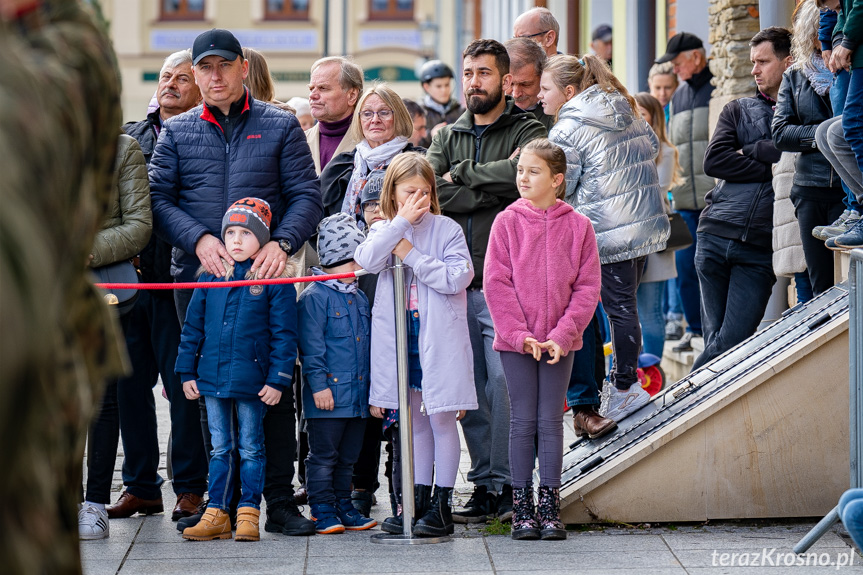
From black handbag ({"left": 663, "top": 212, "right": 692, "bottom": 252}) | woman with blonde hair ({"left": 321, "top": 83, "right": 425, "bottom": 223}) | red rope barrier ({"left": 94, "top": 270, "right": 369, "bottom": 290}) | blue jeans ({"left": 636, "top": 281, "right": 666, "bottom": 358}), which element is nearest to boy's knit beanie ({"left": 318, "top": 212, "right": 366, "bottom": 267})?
red rope barrier ({"left": 94, "top": 270, "right": 369, "bottom": 290})

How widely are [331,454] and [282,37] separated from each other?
4397 cm

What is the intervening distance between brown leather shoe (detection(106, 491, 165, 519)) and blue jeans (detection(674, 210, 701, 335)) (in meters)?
5.09

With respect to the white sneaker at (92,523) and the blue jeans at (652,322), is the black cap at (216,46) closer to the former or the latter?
the white sneaker at (92,523)

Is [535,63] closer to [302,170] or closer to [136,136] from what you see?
[302,170]

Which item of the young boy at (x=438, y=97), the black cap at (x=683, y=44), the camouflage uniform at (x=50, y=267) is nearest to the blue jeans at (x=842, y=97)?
the black cap at (x=683, y=44)

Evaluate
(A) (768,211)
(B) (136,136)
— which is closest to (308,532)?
(B) (136,136)

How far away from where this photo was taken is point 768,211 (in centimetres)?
699

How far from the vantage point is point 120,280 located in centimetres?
543

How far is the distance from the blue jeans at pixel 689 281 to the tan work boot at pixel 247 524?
17.0 feet

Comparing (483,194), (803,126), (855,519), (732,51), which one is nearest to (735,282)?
(803,126)

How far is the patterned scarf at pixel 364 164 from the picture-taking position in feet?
19.3

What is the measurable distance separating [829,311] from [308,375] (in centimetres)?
232

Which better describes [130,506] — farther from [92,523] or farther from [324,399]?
[324,399]

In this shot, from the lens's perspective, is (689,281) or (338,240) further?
(689,281)
